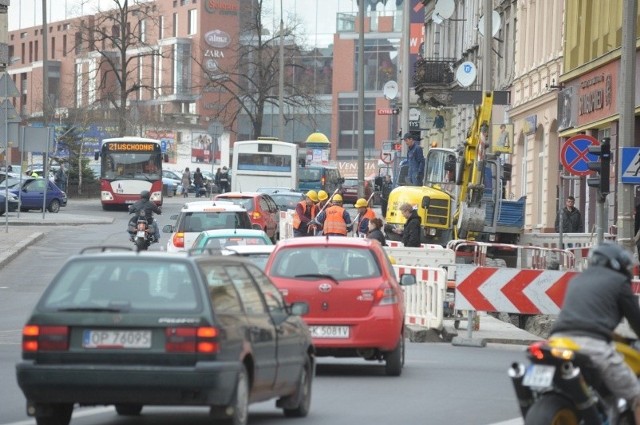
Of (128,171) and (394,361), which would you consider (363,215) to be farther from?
(128,171)

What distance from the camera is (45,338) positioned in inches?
452

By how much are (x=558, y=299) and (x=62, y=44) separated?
145m

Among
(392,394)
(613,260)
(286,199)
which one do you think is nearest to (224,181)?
(286,199)

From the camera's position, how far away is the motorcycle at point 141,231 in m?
38.1

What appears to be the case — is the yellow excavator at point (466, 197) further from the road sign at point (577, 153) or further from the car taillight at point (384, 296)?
the car taillight at point (384, 296)

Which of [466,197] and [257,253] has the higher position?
[466,197]

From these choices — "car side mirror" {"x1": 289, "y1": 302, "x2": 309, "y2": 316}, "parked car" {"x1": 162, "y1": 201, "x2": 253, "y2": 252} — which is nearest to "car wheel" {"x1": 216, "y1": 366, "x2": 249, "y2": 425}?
"car side mirror" {"x1": 289, "y1": 302, "x2": 309, "y2": 316}

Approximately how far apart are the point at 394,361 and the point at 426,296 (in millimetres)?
6720

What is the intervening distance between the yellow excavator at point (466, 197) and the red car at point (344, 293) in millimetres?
18137

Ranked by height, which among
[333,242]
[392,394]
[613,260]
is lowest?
[392,394]

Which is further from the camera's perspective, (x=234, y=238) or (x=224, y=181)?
(x=224, y=181)

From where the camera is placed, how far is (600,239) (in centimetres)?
2566

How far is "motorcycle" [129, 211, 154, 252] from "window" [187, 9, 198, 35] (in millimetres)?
107097

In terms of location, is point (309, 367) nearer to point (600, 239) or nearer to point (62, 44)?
point (600, 239)
